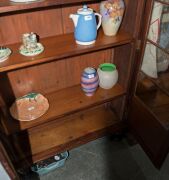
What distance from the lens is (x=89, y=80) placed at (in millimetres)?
1329

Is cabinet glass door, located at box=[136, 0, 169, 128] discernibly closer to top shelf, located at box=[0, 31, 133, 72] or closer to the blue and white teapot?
top shelf, located at box=[0, 31, 133, 72]

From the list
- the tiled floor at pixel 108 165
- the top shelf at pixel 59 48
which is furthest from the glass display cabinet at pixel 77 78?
the tiled floor at pixel 108 165

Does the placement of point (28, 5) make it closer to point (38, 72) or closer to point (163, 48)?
point (38, 72)

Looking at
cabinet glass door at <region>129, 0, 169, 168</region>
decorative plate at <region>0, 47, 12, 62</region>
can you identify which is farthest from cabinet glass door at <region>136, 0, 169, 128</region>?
decorative plate at <region>0, 47, 12, 62</region>

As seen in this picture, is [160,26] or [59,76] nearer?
[160,26]

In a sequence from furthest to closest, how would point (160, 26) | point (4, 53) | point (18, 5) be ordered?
point (160, 26), point (4, 53), point (18, 5)

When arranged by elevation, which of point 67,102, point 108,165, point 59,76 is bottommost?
point 108,165

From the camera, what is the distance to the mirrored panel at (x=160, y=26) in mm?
1054

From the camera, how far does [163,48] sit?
1119 millimetres

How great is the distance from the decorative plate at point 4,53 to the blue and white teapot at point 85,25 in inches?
14.7

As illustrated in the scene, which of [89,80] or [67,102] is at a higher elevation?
[89,80]

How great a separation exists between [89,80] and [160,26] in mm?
545

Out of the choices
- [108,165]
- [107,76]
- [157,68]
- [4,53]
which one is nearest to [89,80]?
[107,76]

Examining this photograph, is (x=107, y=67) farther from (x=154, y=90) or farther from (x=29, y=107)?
(x=29, y=107)
